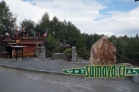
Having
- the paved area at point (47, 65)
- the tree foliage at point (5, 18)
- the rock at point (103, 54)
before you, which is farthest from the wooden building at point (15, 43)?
the rock at point (103, 54)

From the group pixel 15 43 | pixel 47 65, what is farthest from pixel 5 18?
pixel 47 65

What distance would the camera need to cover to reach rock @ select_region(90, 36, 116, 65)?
10.4 m

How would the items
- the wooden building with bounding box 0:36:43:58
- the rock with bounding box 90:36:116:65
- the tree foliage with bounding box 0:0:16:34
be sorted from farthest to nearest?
the tree foliage with bounding box 0:0:16:34 < the wooden building with bounding box 0:36:43:58 < the rock with bounding box 90:36:116:65

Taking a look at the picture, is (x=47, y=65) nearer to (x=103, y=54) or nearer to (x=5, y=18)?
(x=103, y=54)

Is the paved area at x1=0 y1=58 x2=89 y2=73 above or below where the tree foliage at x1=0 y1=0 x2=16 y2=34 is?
below

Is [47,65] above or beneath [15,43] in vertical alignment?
beneath

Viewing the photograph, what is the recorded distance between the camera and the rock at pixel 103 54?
34.1 ft

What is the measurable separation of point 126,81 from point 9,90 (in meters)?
5.38

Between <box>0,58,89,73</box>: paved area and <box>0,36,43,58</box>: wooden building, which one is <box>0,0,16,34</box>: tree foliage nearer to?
<box>0,36,43,58</box>: wooden building

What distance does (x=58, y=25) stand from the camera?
51250 millimetres

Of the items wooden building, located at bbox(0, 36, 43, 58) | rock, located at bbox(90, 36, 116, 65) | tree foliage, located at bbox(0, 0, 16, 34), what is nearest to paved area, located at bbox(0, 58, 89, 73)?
rock, located at bbox(90, 36, 116, 65)

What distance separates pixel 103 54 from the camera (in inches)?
415

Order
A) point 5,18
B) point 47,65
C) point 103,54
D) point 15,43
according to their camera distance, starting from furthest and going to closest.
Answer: point 5,18 → point 15,43 → point 47,65 → point 103,54

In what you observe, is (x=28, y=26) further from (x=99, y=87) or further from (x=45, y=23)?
(x=99, y=87)
